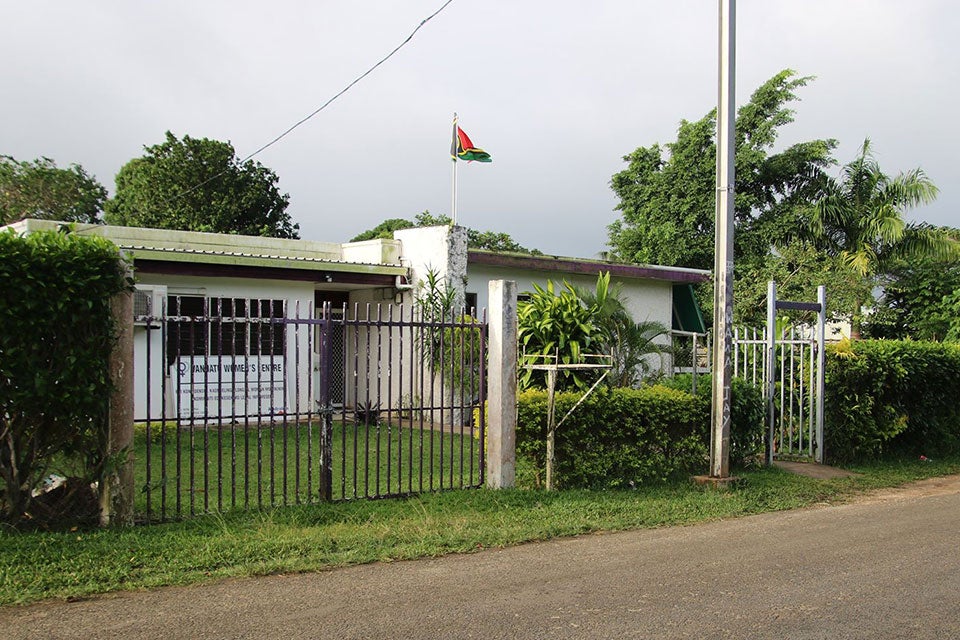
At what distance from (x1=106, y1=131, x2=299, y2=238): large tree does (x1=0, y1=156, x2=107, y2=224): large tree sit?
1.56 metres

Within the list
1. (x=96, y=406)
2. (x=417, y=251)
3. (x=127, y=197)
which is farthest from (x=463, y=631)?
(x=127, y=197)

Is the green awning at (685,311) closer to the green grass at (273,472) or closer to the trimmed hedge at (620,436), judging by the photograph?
the green grass at (273,472)

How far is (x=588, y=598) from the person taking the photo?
5.73 m

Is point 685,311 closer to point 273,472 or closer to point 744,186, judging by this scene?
point 744,186

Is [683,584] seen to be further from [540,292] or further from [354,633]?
[540,292]

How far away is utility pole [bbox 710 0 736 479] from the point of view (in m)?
9.83

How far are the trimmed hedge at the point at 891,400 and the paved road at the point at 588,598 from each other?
498 centimetres

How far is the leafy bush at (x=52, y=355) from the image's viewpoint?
21.8 ft

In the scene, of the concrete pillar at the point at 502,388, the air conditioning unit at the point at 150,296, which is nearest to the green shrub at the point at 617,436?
the concrete pillar at the point at 502,388

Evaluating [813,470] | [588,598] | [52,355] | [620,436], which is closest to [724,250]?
[620,436]

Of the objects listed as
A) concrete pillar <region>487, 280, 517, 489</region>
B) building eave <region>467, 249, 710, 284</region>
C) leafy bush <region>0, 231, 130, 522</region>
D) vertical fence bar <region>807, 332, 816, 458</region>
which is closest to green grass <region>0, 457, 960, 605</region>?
concrete pillar <region>487, 280, 517, 489</region>

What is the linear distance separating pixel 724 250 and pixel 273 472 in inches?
218

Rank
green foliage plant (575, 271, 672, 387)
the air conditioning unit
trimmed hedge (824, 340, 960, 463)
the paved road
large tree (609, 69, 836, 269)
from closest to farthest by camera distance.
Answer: the paved road → trimmed hedge (824, 340, 960, 463) → green foliage plant (575, 271, 672, 387) → the air conditioning unit → large tree (609, 69, 836, 269)

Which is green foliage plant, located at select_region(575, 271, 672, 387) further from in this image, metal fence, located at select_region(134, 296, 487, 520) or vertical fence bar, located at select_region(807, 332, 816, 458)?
vertical fence bar, located at select_region(807, 332, 816, 458)
